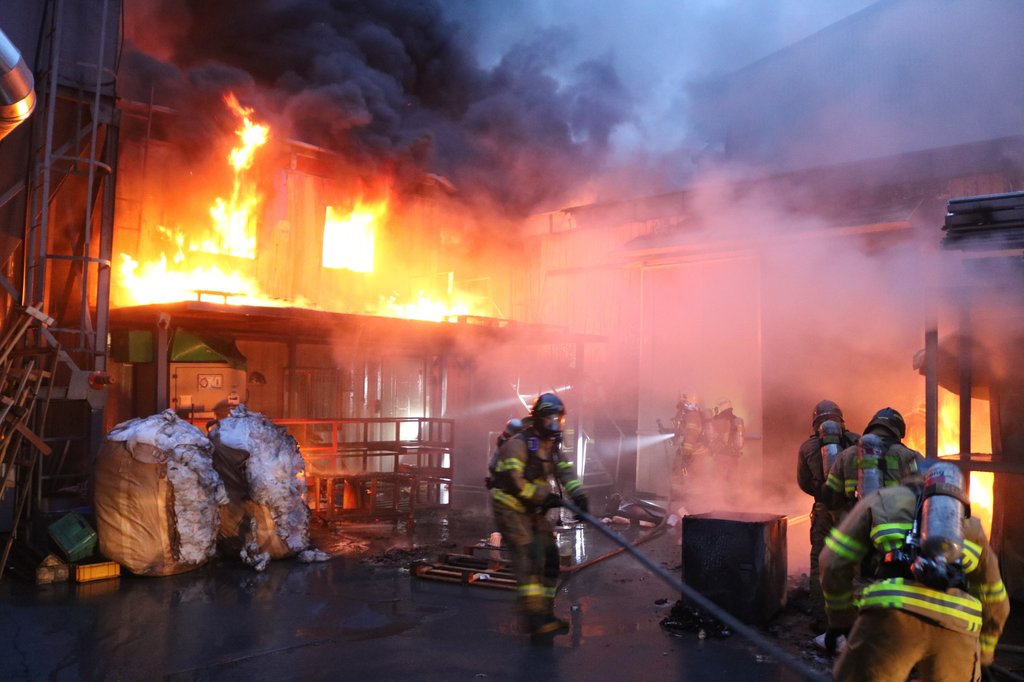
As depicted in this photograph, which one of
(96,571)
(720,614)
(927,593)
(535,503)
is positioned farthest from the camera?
(96,571)

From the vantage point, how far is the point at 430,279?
1517cm

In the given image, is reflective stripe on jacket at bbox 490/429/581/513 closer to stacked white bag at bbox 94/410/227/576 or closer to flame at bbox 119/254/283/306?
stacked white bag at bbox 94/410/227/576

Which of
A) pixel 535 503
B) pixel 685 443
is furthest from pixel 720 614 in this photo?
pixel 685 443

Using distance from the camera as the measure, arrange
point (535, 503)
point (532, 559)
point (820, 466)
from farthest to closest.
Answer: point (820, 466) < point (535, 503) < point (532, 559)

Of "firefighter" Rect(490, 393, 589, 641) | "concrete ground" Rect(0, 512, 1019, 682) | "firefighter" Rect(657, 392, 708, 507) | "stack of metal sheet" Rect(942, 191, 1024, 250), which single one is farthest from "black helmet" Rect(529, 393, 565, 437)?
"firefighter" Rect(657, 392, 708, 507)

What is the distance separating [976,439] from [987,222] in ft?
11.1

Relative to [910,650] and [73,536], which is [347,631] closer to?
[73,536]

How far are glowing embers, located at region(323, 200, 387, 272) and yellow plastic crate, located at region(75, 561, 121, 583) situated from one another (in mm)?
7647

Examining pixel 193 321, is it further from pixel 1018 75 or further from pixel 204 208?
pixel 1018 75

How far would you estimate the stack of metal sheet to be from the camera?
4953mm

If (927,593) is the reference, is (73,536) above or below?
below

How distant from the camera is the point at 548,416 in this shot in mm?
5742

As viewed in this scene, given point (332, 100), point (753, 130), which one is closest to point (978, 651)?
point (332, 100)

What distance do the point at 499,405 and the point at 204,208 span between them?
6447 millimetres
